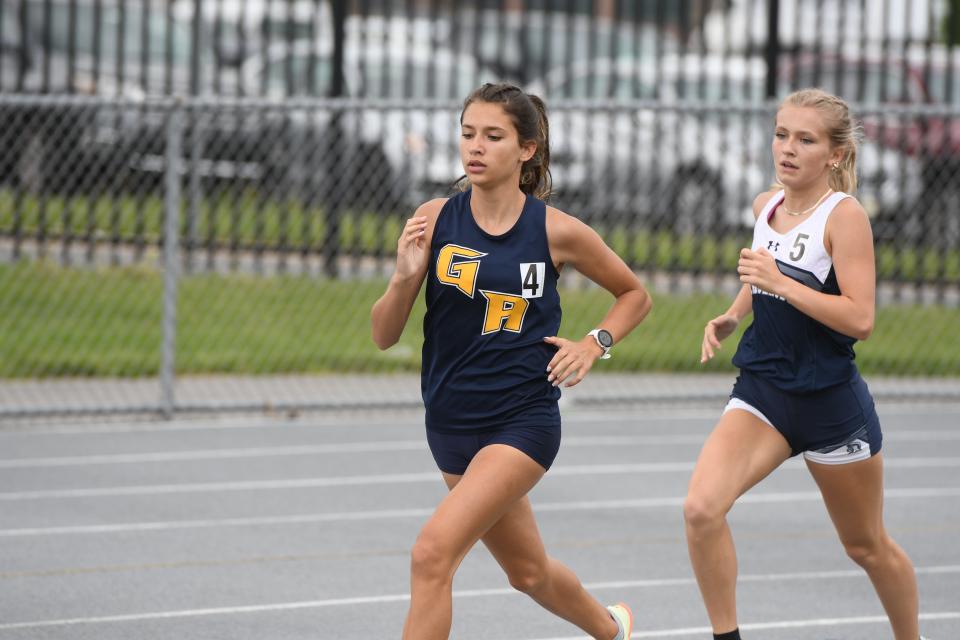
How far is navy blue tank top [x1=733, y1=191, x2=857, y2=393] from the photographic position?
4.60 metres

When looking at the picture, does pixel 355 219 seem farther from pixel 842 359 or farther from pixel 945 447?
pixel 842 359

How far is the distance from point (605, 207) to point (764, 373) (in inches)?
321

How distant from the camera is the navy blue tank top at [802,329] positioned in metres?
4.60

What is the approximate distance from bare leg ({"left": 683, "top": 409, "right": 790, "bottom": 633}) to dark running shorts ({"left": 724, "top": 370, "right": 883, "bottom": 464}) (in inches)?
1.9

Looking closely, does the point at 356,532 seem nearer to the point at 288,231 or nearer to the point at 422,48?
the point at 288,231

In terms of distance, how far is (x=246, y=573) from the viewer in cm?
613

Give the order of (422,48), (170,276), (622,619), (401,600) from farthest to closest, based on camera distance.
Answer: (422,48)
(170,276)
(401,600)
(622,619)

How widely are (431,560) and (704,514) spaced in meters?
0.88

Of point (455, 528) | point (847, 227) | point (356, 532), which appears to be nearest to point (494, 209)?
point (455, 528)

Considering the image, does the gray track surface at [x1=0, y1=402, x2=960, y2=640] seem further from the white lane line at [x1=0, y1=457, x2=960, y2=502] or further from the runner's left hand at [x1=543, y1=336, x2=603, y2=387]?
the runner's left hand at [x1=543, y1=336, x2=603, y2=387]

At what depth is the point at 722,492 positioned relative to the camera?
4562 millimetres

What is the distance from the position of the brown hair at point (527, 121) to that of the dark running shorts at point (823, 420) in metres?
0.91

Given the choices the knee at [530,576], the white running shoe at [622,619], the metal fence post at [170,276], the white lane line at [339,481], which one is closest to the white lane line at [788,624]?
the white running shoe at [622,619]

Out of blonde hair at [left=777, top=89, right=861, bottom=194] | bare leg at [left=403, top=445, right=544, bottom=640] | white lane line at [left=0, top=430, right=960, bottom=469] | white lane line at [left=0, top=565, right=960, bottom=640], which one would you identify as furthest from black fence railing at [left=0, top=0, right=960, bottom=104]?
bare leg at [left=403, top=445, right=544, bottom=640]
